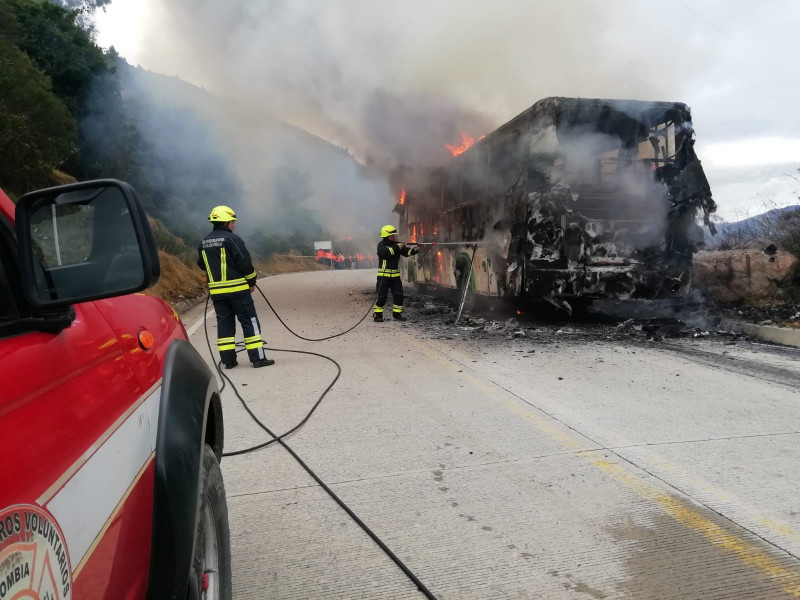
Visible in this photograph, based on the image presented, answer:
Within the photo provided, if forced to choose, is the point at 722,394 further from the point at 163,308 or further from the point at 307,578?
the point at 163,308

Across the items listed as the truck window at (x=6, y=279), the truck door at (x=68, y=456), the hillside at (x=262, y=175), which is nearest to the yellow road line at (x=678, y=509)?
the truck door at (x=68, y=456)

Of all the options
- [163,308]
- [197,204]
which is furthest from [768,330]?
[197,204]

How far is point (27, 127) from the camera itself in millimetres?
12117

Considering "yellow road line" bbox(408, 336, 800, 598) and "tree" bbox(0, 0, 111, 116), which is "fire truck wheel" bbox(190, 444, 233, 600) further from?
"tree" bbox(0, 0, 111, 116)

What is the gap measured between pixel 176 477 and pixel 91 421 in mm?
360

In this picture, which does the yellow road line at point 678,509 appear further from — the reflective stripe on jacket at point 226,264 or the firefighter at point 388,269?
the firefighter at point 388,269

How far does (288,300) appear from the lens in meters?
14.3

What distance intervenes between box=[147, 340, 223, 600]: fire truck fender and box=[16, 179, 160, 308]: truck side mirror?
0.47 m

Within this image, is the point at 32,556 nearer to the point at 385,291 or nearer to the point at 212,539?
the point at 212,539

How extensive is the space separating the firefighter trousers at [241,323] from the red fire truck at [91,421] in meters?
4.60

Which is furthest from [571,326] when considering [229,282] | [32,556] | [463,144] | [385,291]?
[32,556]

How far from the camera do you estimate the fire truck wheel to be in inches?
66.6

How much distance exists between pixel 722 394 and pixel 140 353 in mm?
4709

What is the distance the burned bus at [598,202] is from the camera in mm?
7703
